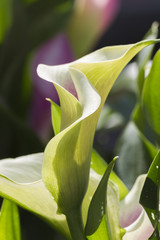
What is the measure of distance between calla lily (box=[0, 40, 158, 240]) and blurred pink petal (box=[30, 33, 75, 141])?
0.78 feet

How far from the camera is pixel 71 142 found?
15cm

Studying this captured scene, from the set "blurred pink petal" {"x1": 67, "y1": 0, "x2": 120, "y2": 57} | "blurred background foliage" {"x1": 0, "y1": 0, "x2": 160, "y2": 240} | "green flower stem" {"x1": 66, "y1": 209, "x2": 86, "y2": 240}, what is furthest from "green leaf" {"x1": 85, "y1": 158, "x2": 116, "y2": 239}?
"blurred pink petal" {"x1": 67, "y1": 0, "x2": 120, "y2": 57}

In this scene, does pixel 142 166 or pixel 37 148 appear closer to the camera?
pixel 142 166

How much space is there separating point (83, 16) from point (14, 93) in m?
0.11

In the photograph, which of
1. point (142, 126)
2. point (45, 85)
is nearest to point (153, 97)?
point (142, 126)

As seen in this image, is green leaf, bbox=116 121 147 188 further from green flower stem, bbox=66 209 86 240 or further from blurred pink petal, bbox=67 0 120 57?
blurred pink petal, bbox=67 0 120 57

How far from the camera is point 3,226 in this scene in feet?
0.61

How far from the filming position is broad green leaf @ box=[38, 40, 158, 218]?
141 millimetres

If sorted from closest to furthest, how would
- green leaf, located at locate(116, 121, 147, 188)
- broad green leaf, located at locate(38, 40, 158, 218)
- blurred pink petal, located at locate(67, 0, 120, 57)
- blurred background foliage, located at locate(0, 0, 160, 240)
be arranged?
broad green leaf, located at locate(38, 40, 158, 218) → green leaf, located at locate(116, 121, 147, 188) → blurred background foliage, located at locate(0, 0, 160, 240) → blurred pink petal, located at locate(67, 0, 120, 57)

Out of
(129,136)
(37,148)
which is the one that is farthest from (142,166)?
(37,148)

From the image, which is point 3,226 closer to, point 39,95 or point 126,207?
point 126,207

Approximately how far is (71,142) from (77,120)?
0.01m

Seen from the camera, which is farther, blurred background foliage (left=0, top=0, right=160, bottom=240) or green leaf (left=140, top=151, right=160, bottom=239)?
blurred background foliage (left=0, top=0, right=160, bottom=240)

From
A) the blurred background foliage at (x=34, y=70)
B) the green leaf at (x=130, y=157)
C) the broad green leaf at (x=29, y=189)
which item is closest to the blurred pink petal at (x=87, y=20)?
the blurred background foliage at (x=34, y=70)
